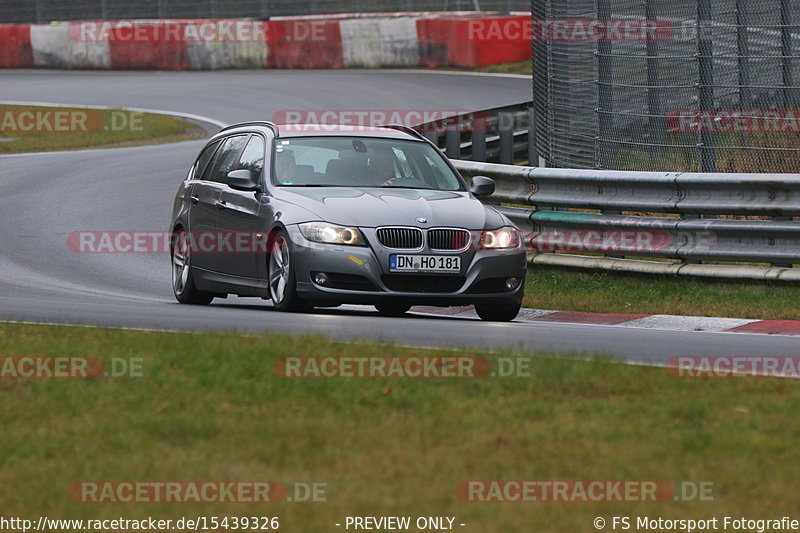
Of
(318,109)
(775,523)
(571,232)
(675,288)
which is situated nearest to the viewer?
(775,523)

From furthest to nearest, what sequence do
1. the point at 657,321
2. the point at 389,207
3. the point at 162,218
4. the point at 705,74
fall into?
the point at 162,218 → the point at 705,74 → the point at 657,321 → the point at 389,207

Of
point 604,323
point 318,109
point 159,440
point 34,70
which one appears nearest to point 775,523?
point 159,440

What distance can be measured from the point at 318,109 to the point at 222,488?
24.0 metres

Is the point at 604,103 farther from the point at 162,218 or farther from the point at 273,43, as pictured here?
the point at 273,43

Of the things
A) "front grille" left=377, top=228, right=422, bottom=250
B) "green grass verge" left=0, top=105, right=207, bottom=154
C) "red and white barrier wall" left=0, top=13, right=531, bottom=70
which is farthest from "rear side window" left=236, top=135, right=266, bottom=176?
"red and white barrier wall" left=0, top=13, right=531, bottom=70

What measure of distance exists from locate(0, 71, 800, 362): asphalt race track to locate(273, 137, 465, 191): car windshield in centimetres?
102

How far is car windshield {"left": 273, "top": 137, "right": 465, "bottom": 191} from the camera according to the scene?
11984 mm

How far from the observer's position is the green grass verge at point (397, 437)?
5.37 metres

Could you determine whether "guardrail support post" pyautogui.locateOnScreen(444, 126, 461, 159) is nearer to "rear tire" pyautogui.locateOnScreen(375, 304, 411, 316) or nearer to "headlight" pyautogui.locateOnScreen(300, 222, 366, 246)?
"rear tire" pyautogui.locateOnScreen(375, 304, 411, 316)

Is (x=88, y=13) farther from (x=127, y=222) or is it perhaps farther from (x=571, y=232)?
(x=571, y=232)

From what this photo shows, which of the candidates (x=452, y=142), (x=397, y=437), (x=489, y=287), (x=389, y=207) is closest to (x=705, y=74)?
(x=489, y=287)

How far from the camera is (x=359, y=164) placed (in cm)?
1212

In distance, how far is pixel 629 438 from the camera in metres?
6.27

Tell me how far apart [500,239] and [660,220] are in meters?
2.23
